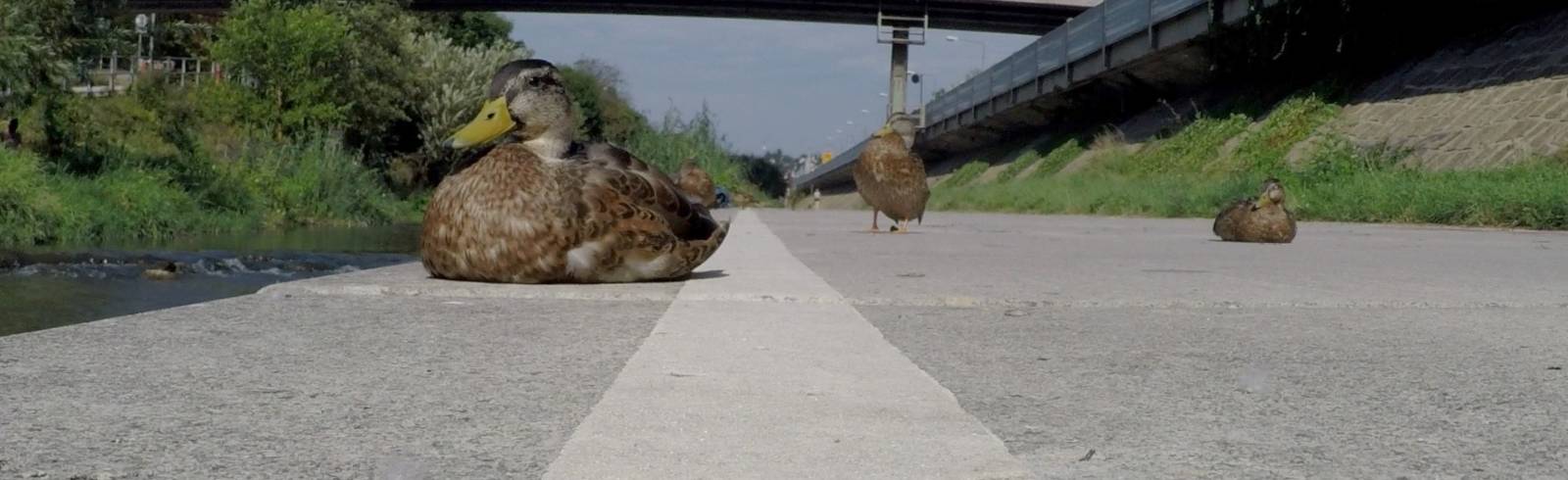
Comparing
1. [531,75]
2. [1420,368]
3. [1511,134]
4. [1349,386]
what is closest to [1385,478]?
[1349,386]

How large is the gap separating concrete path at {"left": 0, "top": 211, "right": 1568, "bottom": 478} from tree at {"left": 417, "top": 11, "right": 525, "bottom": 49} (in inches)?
2305

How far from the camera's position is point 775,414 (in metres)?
3.30

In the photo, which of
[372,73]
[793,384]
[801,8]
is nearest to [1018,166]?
[372,73]

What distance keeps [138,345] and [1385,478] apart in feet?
9.88

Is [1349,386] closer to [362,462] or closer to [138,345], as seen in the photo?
[362,462]

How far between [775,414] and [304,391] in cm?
103

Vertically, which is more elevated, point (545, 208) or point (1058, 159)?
point (1058, 159)

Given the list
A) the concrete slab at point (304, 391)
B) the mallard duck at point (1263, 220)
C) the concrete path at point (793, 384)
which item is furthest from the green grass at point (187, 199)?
the concrete slab at point (304, 391)

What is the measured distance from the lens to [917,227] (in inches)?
693

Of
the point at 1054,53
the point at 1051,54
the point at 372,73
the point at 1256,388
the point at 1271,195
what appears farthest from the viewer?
the point at 1051,54

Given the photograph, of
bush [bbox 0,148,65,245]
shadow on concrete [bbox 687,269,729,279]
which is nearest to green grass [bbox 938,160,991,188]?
bush [bbox 0,148,65,245]

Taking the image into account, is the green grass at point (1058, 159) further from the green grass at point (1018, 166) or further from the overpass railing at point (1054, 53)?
the overpass railing at point (1054, 53)

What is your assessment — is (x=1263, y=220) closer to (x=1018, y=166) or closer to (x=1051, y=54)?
(x=1051, y=54)

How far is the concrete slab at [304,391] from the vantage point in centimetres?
275
